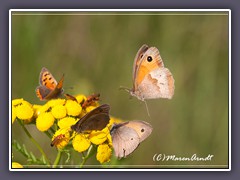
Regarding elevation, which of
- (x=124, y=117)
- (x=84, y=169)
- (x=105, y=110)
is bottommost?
(x=84, y=169)

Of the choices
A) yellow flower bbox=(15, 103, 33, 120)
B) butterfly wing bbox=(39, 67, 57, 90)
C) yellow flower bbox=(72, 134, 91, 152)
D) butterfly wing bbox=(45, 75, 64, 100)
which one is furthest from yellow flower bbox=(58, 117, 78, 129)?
butterfly wing bbox=(39, 67, 57, 90)

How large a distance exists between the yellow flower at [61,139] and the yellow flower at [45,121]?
0.22 metres

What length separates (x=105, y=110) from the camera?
792 centimetres

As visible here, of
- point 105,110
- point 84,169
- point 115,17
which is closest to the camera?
point 105,110

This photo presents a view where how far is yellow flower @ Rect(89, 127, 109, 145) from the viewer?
7.83 meters

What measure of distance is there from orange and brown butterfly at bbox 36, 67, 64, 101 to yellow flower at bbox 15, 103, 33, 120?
1.46 feet

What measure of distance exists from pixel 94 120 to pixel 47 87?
3.76ft

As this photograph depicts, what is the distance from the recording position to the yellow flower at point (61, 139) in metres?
7.82

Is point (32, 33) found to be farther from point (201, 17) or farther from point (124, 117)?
point (201, 17)

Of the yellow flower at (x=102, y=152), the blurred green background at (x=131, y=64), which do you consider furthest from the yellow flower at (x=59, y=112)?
the blurred green background at (x=131, y=64)

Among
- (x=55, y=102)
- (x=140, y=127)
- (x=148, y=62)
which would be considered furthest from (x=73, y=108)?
(x=148, y=62)

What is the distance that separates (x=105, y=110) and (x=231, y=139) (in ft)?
6.62

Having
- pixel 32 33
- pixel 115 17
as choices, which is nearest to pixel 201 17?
pixel 115 17

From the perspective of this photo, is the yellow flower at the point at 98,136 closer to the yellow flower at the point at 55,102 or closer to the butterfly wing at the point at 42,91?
the yellow flower at the point at 55,102
